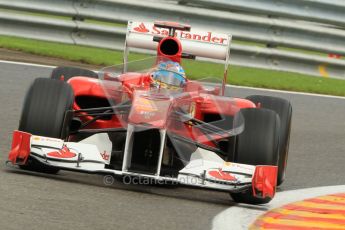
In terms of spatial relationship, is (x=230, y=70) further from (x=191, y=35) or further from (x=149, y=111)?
(x=149, y=111)

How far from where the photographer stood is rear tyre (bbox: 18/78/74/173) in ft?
26.8

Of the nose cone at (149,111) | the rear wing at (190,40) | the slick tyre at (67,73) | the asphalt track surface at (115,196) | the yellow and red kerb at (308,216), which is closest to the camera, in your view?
the asphalt track surface at (115,196)

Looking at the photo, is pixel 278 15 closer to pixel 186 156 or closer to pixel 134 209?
pixel 186 156

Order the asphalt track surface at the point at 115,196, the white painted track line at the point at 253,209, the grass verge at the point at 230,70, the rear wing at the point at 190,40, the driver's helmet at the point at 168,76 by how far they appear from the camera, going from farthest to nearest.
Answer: the grass verge at the point at 230,70
the rear wing at the point at 190,40
the driver's helmet at the point at 168,76
the white painted track line at the point at 253,209
the asphalt track surface at the point at 115,196

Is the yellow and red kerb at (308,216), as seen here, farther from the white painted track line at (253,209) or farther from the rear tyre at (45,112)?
the rear tyre at (45,112)

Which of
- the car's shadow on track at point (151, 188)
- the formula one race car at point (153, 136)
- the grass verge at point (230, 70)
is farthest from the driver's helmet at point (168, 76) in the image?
the grass verge at point (230, 70)

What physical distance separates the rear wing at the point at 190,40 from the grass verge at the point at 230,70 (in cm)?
459

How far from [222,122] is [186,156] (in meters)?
0.63

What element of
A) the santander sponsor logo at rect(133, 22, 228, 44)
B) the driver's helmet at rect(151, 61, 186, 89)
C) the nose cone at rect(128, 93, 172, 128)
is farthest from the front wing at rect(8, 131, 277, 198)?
the santander sponsor logo at rect(133, 22, 228, 44)

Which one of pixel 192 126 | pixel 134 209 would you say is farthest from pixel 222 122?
pixel 134 209

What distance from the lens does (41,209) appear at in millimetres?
6738

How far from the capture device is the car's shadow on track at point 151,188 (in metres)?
8.16

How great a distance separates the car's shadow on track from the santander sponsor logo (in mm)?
1700

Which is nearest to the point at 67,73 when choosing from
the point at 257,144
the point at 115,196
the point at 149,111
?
the point at 149,111
